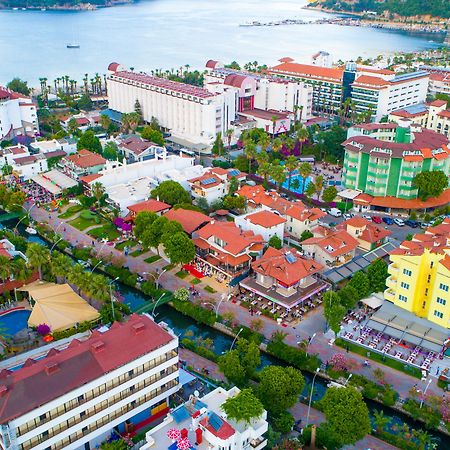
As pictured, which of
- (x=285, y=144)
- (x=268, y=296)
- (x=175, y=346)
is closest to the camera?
(x=175, y=346)

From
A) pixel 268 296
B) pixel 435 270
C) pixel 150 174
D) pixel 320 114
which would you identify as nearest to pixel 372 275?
pixel 435 270

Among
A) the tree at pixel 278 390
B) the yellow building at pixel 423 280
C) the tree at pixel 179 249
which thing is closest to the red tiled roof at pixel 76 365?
the tree at pixel 278 390

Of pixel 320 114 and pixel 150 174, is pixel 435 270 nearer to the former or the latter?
pixel 150 174

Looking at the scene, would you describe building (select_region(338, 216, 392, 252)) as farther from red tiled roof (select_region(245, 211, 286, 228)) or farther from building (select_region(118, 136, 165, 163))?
building (select_region(118, 136, 165, 163))

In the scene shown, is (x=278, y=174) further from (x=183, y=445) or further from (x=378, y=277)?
(x=183, y=445)

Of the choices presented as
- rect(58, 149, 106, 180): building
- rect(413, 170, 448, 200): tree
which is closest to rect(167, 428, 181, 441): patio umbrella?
rect(413, 170, 448, 200): tree
